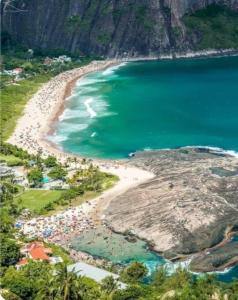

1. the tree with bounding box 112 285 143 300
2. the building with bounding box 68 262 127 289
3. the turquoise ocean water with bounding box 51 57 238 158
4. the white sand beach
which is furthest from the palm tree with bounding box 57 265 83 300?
the turquoise ocean water with bounding box 51 57 238 158

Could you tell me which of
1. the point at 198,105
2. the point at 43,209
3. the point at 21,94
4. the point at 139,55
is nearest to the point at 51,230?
the point at 43,209

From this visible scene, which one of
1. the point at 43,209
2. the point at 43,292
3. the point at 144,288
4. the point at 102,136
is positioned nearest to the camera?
the point at 43,292

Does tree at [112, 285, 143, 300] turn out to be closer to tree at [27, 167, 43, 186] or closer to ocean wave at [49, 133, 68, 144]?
tree at [27, 167, 43, 186]

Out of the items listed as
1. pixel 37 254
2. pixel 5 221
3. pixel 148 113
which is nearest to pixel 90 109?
pixel 148 113

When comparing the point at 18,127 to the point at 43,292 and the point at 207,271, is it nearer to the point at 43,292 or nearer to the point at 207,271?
the point at 207,271

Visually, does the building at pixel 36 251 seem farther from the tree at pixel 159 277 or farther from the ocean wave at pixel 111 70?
the ocean wave at pixel 111 70

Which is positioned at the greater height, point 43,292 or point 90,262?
point 43,292

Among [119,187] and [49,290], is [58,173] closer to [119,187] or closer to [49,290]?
[119,187]
